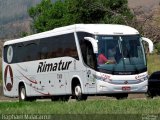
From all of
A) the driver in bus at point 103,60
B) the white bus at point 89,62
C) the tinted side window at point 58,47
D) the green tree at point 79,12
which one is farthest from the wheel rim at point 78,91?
the green tree at point 79,12

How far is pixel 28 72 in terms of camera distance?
106ft

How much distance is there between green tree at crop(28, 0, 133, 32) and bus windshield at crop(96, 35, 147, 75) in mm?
15546

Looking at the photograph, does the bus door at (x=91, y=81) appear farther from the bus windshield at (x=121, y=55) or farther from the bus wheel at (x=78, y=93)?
the bus wheel at (x=78, y=93)

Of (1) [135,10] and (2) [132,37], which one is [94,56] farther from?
(1) [135,10]

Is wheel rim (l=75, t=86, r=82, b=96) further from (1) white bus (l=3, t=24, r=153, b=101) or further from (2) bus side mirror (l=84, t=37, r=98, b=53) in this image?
(2) bus side mirror (l=84, t=37, r=98, b=53)

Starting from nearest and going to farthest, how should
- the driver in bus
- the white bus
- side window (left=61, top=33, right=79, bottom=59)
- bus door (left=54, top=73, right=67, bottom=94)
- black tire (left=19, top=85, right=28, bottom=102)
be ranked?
the driver in bus, the white bus, side window (left=61, top=33, right=79, bottom=59), bus door (left=54, top=73, right=67, bottom=94), black tire (left=19, top=85, right=28, bottom=102)

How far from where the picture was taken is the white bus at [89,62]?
1028 inches

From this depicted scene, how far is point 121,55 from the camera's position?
26.3 metres

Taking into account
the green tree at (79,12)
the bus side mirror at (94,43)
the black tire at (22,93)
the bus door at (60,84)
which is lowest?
the black tire at (22,93)

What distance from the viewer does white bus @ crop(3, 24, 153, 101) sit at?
2611 centimetres

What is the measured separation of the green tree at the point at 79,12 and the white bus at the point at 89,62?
13028 mm

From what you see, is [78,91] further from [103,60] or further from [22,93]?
[22,93]

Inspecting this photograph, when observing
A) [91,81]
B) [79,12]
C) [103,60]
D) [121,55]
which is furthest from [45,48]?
[79,12]

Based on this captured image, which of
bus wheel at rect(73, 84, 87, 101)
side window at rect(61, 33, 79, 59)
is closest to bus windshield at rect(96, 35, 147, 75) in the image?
side window at rect(61, 33, 79, 59)
